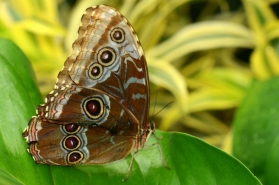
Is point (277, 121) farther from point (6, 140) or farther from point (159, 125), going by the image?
point (159, 125)

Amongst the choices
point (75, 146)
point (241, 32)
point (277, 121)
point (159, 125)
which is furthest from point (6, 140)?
point (241, 32)

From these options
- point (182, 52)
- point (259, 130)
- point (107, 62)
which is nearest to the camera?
point (107, 62)

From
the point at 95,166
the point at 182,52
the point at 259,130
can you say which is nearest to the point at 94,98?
the point at 95,166

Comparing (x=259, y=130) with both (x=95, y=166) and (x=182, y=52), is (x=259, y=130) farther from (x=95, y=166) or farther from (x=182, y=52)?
(x=182, y=52)

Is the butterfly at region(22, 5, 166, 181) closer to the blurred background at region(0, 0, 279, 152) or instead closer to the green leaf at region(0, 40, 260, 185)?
the green leaf at region(0, 40, 260, 185)

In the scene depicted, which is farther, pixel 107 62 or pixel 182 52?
pixel 182 52

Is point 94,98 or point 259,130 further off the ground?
point 94,98

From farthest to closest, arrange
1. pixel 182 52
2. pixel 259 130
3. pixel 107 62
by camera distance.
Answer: pixel 182 52
pixel 259 130
pixel 107 62

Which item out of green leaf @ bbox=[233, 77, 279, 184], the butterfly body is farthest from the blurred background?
the butterfly body
